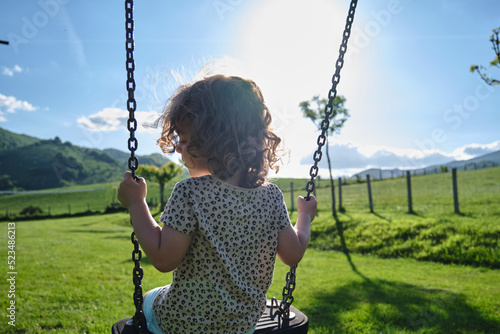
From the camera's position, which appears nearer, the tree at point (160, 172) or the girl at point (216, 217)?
the girl at point (216, 217)

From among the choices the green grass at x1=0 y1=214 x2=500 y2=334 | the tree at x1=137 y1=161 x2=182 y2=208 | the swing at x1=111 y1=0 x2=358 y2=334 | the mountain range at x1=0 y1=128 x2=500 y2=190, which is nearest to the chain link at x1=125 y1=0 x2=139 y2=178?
the swing at x1=111 y1=0 x2=358 y2=334

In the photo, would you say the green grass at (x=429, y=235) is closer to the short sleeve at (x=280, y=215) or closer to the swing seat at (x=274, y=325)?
the swing seat at (x=274, y=325)

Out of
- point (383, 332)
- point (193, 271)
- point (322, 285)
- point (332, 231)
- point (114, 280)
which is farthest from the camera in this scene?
point (332, 231)

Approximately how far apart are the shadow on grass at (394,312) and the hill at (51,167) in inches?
4636

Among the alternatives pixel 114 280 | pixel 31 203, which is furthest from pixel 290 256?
pixel 31 203

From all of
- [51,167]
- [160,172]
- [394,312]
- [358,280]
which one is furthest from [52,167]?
[394,312]

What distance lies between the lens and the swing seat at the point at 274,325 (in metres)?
1.76

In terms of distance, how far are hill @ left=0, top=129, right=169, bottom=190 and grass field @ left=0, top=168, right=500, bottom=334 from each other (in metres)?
113

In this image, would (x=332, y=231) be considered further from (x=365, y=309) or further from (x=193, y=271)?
(x=193, y=271)

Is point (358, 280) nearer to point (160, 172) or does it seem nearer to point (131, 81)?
point (131, 81)

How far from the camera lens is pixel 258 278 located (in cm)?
164

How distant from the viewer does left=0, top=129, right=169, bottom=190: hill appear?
5162 inches

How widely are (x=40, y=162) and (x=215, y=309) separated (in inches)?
6568

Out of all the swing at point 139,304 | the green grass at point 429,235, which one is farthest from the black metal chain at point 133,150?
the green grass at point 429,235
